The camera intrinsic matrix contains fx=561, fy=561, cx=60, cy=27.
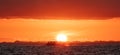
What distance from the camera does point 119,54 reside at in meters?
85.9

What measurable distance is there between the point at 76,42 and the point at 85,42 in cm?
504

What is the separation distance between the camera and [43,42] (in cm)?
16638

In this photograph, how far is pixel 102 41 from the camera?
163750 mm

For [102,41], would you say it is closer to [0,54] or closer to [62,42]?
[62,42]

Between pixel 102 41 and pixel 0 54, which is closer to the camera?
pixel 0 54

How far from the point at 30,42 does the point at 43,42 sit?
292 inches

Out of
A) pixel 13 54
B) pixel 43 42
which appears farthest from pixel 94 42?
pixel 13 54

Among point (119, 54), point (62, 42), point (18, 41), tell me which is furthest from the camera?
point (18, 41)

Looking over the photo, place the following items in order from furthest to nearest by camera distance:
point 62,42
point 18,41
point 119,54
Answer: point 18,41, point 62,42, point 119,54

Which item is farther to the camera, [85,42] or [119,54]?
[85,42]

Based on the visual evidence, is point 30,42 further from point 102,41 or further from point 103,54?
point 103,54

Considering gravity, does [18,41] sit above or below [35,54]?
above

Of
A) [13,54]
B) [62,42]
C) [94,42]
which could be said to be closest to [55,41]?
[62,42]

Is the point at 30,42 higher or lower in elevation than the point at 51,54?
higher
